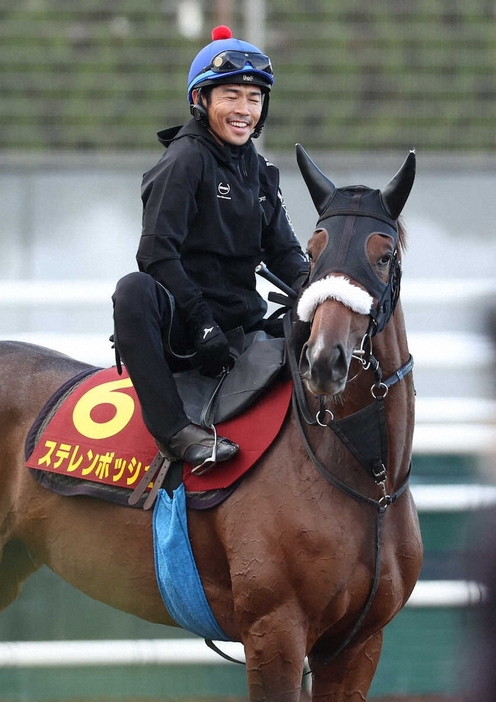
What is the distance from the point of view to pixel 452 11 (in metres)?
9.78

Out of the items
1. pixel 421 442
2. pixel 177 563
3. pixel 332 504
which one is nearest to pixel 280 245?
pixel 332 504

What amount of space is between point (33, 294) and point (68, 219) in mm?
3130

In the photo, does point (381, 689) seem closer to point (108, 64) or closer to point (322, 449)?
point (322, 449)

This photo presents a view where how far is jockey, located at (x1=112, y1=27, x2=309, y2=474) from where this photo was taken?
3.95 meters

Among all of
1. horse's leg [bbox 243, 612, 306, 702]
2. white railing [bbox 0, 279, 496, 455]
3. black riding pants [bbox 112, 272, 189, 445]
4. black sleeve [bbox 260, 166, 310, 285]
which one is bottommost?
horse's leg [bbox 243, 612, 306, 702]

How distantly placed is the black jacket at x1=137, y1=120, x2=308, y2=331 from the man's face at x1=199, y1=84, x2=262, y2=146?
0.05 meters

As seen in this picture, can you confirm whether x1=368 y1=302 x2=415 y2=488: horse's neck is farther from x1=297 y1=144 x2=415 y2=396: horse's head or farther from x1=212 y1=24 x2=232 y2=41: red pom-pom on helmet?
x1=212 y1=24 x2=232 y2=41: red pom-pom on helmet

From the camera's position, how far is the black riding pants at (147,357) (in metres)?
3.94

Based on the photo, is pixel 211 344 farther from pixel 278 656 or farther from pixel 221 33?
pixel 221 33

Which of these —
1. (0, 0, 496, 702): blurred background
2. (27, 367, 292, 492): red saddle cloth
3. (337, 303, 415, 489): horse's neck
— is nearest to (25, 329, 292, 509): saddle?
(27, 367, 292, 492): red saddle cloth

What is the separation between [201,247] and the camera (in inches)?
164

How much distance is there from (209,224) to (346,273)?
784 millimetres

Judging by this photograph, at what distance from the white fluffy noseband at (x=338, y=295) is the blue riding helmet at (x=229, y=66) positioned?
999 mm

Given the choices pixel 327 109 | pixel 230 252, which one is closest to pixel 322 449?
pixel 230 252
